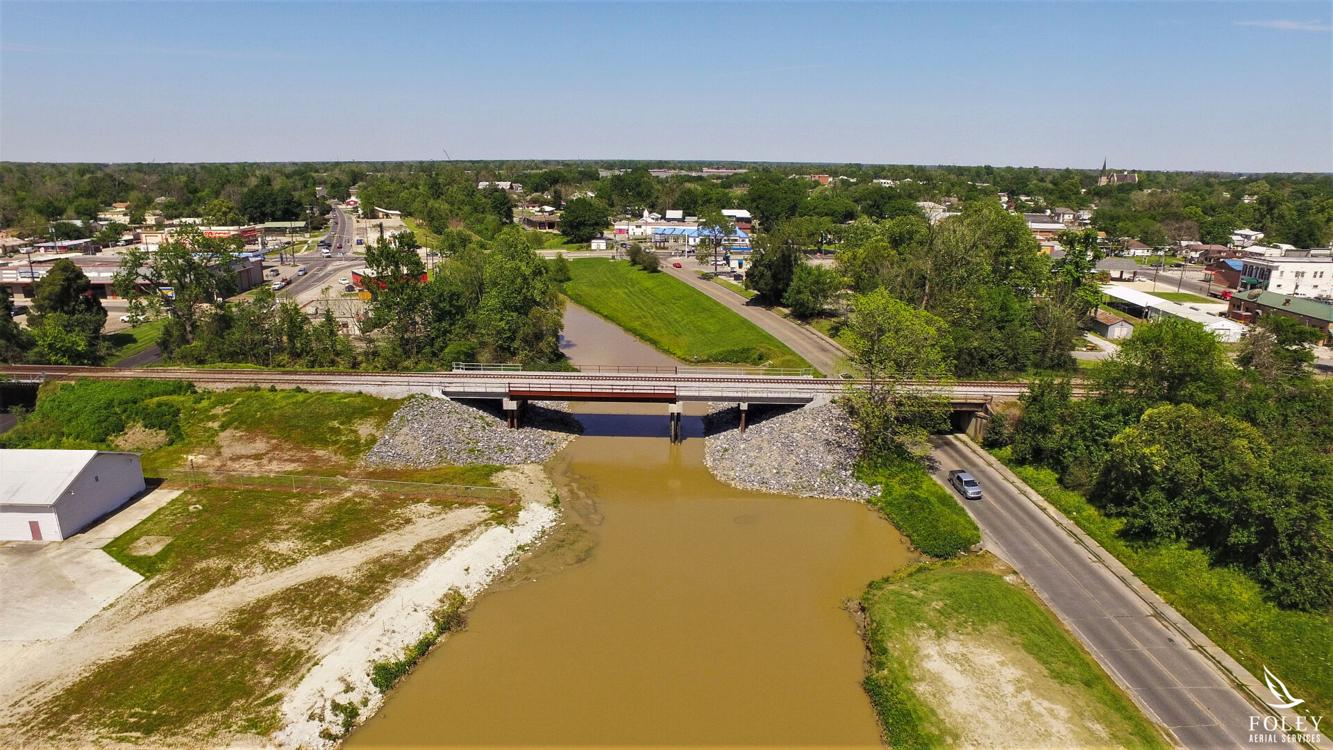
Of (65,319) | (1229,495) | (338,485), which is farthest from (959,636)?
(65,319)

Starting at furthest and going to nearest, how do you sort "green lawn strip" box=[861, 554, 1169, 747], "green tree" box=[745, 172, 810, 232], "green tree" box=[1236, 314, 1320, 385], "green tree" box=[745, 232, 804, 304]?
"green tree" box=[745, 172, 810, 232] < "green tree" box=[745, 232, 804, 304] < "green tree" box=[1236, 314, 1320, 385] < "green lawn strip" box=[861, 554, 1169, 747]

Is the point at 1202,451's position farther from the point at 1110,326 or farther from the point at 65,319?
the point at 65,319

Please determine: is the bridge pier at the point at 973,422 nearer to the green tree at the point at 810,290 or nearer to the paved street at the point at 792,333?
the paved street at the point at 792,333

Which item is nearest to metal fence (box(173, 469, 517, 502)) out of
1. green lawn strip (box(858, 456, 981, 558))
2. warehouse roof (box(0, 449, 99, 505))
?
warehouse roof (box(0, 449, 99, 505))

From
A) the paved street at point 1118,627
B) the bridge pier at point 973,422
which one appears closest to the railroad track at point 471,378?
the bridge pier at point 973,422

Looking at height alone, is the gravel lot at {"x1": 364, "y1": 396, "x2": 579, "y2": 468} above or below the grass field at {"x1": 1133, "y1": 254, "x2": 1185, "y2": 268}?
below

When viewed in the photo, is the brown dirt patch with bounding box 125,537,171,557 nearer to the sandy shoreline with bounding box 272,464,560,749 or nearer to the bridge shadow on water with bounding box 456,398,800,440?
the sandy shoreline with bounding box 272,464,560,749
